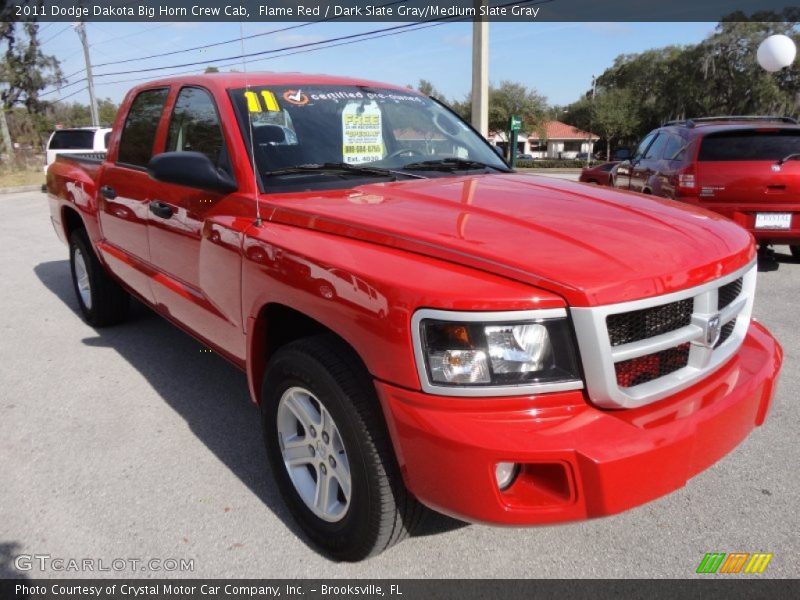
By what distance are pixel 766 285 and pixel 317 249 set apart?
223 inches

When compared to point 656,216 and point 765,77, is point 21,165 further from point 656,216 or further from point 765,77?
point 765,77

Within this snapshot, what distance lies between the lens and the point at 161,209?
320 cm

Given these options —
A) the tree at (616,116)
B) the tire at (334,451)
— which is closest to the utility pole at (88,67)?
the tire at (334,451)

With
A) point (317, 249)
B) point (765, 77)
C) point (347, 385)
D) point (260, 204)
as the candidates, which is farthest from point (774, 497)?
point (765, 77)

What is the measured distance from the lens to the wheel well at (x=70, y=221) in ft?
16.5

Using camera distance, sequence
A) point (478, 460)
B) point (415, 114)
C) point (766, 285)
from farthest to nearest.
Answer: point (766, 285) < point (415, 114) < point (478, 460)

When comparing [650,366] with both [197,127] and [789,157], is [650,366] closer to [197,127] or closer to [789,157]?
[197,127]

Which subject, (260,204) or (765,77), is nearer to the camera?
(260,204)

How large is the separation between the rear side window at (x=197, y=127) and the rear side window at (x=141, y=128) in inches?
10.6

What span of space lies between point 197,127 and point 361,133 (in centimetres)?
86

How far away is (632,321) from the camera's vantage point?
1.78 metres

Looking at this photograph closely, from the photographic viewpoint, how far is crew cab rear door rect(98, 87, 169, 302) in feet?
11.8

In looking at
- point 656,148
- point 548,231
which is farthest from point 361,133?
point 656,148

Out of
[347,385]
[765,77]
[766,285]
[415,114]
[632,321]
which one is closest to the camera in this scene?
[632,321]
